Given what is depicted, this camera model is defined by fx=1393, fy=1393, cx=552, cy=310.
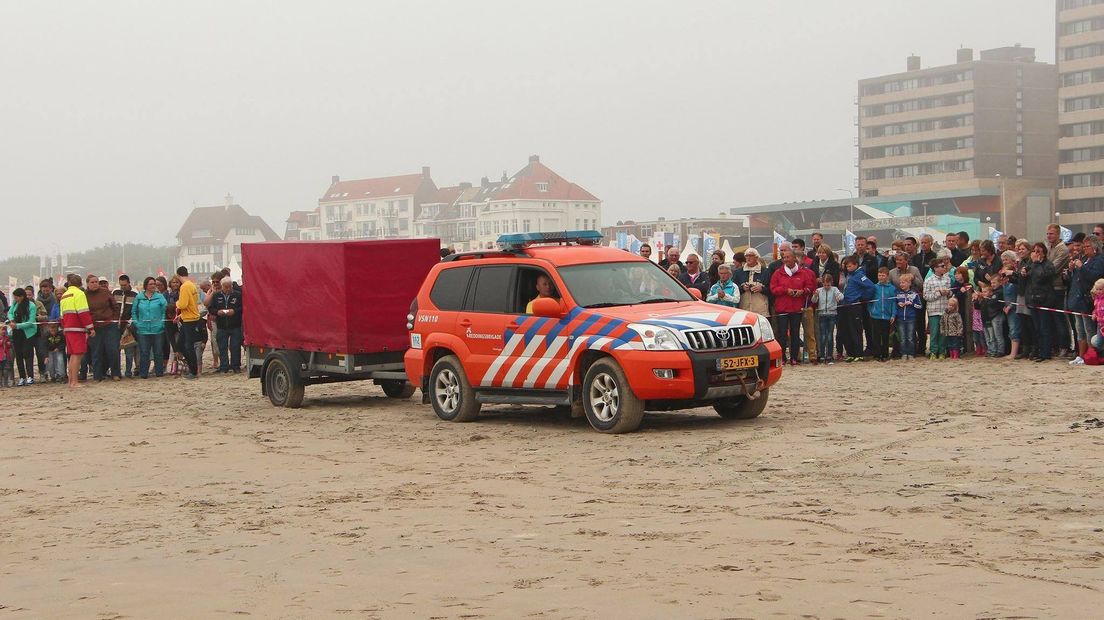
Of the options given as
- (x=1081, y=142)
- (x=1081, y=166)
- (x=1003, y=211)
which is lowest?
(x=1003, y=211)

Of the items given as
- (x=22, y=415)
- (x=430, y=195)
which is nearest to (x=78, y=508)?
(x=22, y=415)

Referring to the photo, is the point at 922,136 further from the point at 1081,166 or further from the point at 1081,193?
the point at 1081,193

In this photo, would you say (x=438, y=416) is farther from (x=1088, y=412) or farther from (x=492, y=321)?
(x=1088, y=412)

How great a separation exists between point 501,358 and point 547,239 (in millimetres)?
1701

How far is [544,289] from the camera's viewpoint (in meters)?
15.5

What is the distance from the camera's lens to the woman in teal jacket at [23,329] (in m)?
Result: 25.9

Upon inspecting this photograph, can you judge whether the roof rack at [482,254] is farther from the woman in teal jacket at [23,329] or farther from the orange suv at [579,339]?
the woman in teal jacket at [23,329]

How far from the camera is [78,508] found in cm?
1074

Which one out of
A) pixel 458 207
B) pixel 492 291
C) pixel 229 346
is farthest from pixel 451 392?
pixel 458 207

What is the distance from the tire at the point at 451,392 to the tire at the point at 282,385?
121 inches

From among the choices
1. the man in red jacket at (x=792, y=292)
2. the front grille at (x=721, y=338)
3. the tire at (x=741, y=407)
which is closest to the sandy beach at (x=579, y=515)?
the tire at (x=741, y=407)

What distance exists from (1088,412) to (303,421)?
9178mm

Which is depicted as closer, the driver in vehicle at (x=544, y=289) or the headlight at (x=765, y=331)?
the headlight at (x=765, y=331)

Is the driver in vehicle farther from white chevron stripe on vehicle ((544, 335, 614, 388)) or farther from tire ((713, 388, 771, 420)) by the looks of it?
tire ((713, 388, 771, 420))
